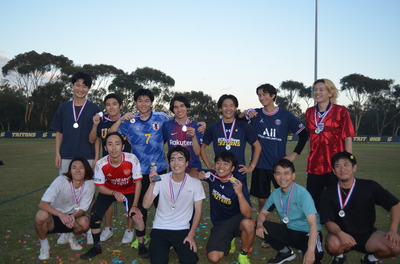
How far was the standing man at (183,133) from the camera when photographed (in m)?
5.07

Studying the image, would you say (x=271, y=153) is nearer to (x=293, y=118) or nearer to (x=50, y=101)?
(x=293, y=118)

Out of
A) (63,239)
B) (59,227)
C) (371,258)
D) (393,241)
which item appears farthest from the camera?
(63,239)

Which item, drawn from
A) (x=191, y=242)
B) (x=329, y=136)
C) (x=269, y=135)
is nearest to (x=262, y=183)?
(x=269, y=135)

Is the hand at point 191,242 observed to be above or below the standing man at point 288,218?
below

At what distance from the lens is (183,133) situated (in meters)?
5.18

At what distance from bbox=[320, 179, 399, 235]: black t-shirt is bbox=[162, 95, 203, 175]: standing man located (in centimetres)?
205

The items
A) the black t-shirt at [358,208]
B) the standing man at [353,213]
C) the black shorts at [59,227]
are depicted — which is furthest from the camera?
the black shorts at [59,227]

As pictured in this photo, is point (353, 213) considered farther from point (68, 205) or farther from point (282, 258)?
point (68, 205)

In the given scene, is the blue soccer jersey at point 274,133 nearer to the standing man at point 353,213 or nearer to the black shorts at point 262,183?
the black shorts at point 262,183

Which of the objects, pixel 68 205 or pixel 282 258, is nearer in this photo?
pixel 282 258

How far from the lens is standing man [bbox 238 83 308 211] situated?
5062mm

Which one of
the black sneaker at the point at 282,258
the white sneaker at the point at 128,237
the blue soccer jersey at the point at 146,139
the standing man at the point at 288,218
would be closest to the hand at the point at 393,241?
the standing man at the point at 288,218

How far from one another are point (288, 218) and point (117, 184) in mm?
2600

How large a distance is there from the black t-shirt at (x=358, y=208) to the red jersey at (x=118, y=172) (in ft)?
8.92
